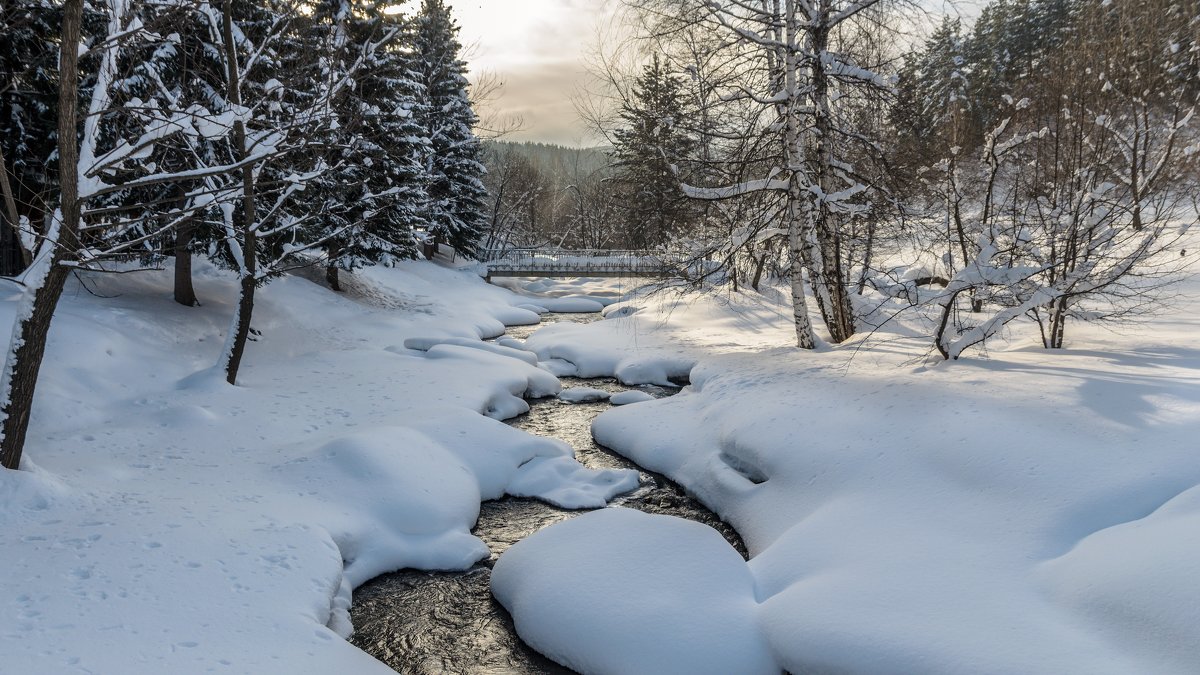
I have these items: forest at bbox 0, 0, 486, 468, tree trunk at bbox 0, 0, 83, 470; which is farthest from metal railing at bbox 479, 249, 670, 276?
tree trunk at bbox 0, 0, 83, 470

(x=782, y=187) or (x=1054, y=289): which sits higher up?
(x=782, y=187)

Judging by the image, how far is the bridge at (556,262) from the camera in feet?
102

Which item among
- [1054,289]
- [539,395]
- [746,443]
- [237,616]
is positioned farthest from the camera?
[539,395]

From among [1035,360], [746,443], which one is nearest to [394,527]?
[746,443]

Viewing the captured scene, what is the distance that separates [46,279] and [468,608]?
14.6ft

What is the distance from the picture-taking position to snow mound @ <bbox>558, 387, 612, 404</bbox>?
1188 centimetres

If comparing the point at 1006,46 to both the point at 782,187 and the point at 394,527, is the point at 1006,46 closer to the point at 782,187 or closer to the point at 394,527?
the point at 782,187

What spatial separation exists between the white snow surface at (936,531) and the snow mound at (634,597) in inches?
0.8

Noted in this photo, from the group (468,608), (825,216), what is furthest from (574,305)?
(468,608)

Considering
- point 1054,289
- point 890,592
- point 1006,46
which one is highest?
point 1006,46

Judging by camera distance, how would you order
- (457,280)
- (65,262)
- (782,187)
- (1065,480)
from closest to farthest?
(1065,480)
(65,262)
(782,187)
(457,280)

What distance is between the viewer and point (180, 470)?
655 cm

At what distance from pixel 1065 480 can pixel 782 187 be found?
6.52m

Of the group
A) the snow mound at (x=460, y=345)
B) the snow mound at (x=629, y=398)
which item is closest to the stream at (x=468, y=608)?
the snow mound at (x=629, y=398)
